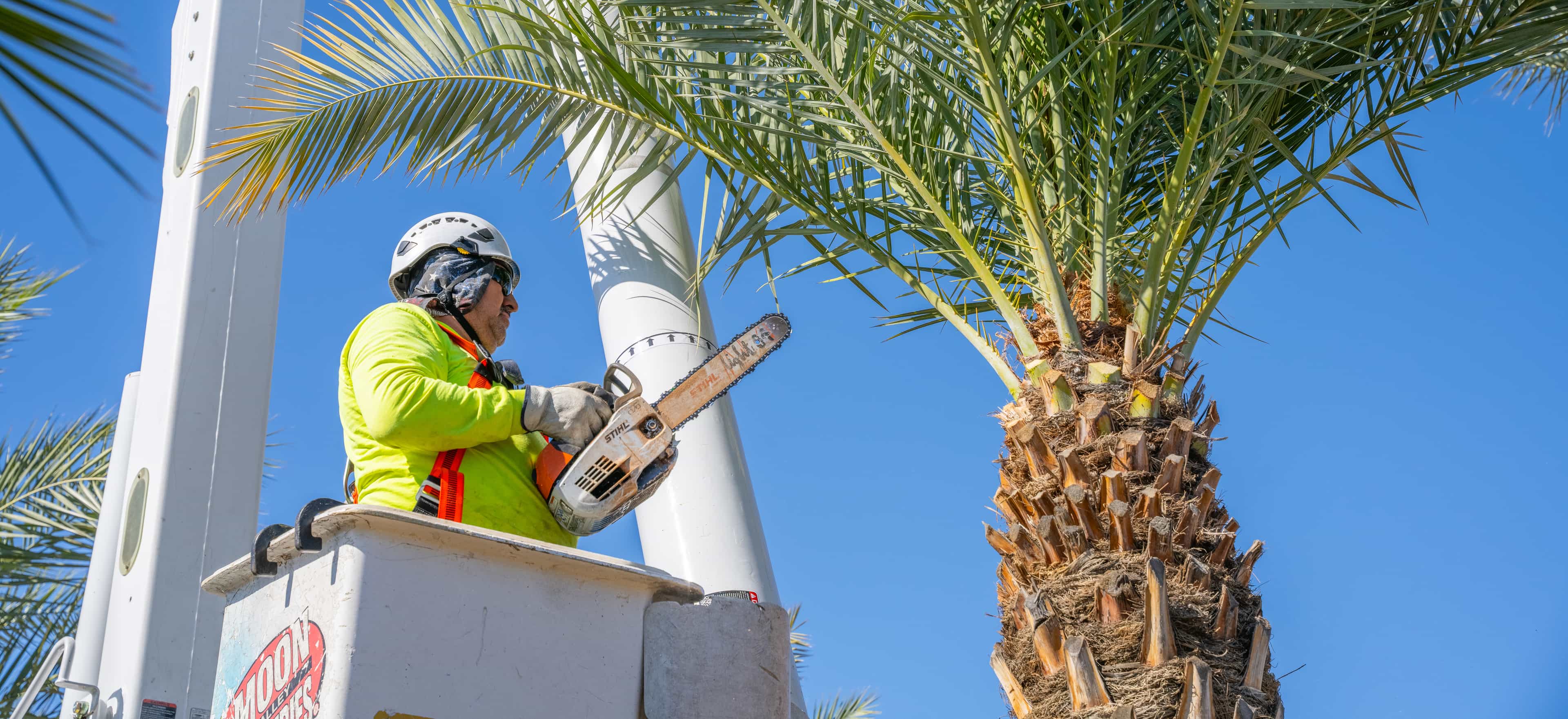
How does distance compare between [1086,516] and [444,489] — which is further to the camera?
[1086,516]

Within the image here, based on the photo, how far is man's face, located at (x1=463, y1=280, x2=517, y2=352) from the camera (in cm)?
330

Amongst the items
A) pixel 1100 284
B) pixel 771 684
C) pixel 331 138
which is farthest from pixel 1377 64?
pixel 331 138

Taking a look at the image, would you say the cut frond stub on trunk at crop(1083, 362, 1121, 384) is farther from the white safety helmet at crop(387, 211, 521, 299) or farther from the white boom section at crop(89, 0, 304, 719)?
the white boom section at crop(89, 0, 304, 719)

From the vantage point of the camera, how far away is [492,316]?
3.34 m

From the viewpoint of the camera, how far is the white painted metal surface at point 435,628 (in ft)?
7.78

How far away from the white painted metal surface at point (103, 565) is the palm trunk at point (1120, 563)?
10.3ft

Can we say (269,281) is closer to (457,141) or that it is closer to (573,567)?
(457,141)

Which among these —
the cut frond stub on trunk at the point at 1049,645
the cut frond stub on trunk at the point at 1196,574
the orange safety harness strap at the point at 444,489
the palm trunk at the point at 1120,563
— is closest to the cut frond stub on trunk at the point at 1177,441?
the palm trunk at the point at 1120,563

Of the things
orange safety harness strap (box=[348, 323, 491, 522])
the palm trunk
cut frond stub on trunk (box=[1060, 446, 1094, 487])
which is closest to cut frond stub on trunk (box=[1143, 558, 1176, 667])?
the palm trunk

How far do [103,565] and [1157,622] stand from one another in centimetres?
377

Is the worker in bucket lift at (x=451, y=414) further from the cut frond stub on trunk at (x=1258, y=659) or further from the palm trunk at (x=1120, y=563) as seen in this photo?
the cut frond stub on trunk at (x=1258, y=659)

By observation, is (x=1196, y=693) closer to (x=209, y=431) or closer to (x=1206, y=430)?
(x=1206, y=430)

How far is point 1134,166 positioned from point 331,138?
Result: 306 cm

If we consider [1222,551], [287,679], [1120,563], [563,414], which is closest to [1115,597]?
[1120,563]
